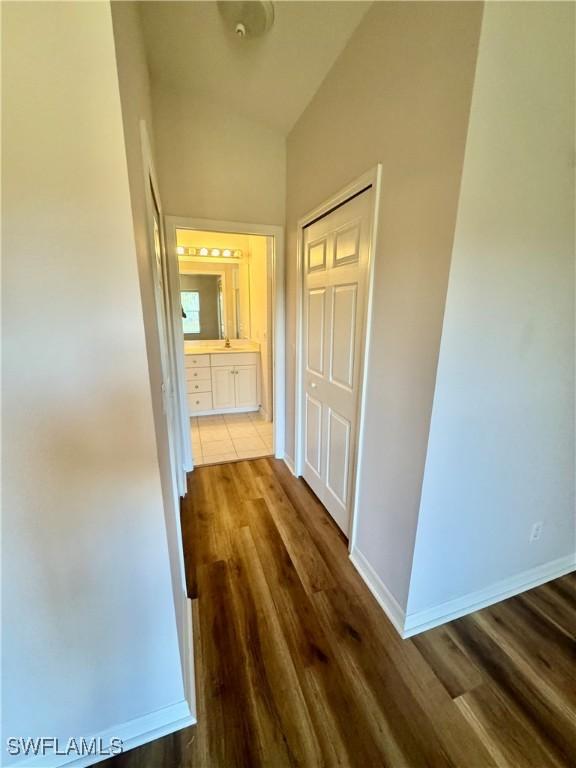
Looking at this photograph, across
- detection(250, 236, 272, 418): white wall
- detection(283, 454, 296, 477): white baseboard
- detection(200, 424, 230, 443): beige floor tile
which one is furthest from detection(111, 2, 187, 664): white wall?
detection(250, 236, 272, 418): white wall

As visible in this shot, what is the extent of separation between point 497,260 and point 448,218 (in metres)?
0.23

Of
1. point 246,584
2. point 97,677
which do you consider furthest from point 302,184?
point 97,677

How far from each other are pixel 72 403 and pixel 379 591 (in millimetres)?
1598

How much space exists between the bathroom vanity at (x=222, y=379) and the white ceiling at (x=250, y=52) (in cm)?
237

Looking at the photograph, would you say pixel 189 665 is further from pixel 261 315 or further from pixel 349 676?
pixel 261 315

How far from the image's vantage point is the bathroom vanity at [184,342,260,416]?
3.74 meters

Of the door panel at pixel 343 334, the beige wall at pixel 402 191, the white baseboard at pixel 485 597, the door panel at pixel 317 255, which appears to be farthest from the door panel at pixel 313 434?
the white baseboard at pixel 485 597

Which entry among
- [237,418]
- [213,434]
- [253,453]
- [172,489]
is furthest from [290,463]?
[172,489]

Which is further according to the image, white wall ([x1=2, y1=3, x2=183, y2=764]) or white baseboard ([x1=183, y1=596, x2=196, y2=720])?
white baseboard ([x1=183, y1=596, x2=196, y2=720])

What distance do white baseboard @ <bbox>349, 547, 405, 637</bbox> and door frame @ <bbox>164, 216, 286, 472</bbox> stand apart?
1306mm

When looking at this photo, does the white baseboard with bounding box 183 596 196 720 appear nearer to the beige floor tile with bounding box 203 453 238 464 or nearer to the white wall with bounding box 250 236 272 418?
the beige floor tile with bounding box 203 453 238 464

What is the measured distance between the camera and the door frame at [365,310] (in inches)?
54.0

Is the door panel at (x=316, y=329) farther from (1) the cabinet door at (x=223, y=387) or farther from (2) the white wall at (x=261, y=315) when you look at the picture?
(1) the cabinet door at (x=223, y=387)

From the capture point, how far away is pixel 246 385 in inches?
→ 158
